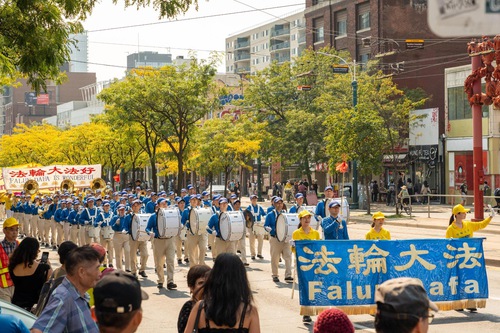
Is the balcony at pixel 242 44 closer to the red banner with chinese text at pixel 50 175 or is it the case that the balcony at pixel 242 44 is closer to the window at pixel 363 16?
the window at pixel 363 16

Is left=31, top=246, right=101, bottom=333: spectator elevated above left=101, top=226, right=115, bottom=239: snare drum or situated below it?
above

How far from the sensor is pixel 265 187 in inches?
2980

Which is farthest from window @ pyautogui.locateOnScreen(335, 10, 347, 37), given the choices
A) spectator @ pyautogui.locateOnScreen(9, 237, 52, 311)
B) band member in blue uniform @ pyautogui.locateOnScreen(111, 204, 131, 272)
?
spectator @ pyautogui.locateOnScreen(9, 237, 52, 311)

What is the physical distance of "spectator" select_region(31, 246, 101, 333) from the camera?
18.6 feet

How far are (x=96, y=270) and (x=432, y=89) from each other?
55864mm

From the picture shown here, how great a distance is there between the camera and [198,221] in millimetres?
21781

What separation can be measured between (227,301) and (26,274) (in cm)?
454

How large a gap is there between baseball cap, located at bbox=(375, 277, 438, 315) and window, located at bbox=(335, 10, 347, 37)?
64793mm

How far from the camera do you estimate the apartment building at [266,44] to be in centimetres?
11094

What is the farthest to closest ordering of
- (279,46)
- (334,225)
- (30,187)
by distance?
(279,46), (30,187), (334,225)

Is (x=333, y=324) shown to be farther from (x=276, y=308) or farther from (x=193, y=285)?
(x=276, y=308)

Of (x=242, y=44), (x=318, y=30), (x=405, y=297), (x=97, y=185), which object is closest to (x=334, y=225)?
(x=405, y=297)

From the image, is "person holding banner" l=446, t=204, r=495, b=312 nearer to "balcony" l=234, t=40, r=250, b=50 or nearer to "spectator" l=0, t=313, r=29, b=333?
"spectator" l=0, t=313, r=29, b=333

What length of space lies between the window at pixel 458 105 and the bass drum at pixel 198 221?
1284 inches
